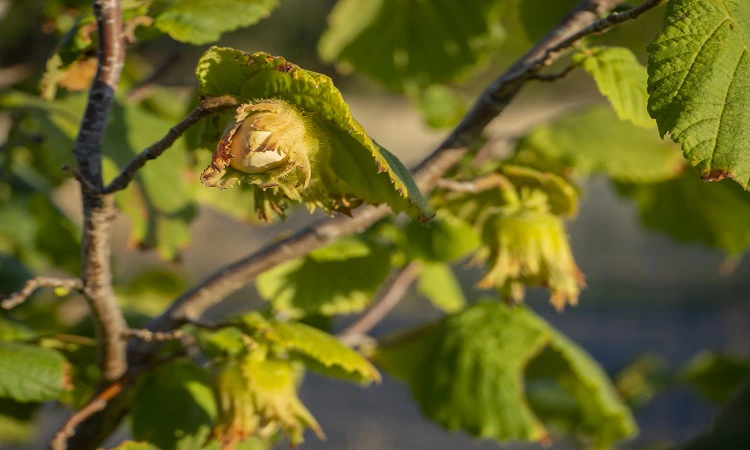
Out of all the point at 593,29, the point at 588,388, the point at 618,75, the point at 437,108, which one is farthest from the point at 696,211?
the point at 593,29

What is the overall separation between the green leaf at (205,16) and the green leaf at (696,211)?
0.67 metres

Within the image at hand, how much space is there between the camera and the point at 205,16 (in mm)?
711

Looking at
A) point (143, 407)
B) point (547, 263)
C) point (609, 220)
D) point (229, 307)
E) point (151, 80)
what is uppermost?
point (151, 80)

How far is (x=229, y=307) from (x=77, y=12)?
459cm

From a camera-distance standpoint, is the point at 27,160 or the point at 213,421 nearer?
the point at 213,421

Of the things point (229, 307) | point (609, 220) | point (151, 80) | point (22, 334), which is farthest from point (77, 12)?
point (609, 220)

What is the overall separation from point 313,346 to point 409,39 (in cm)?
59

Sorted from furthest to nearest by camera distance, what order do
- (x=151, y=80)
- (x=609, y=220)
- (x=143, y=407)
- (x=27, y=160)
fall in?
(x=609, y=220) → (x=27, y=160) → (x=151, y=80) → (x=143, y=407)

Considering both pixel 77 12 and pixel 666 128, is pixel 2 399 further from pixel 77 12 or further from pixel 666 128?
pixel 666 128

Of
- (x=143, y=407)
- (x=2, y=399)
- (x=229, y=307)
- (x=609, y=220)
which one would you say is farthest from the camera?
(x=609, y=220)

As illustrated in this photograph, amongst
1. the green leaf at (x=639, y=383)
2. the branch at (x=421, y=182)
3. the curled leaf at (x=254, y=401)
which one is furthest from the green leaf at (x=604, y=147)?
the green leaf at (x=639, y=383)

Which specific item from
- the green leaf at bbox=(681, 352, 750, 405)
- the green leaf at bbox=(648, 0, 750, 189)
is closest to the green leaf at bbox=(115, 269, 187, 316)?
the green leaf at bbox=(681, 352, 750, 405)

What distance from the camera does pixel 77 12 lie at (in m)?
0.92

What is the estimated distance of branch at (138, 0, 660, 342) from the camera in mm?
624
